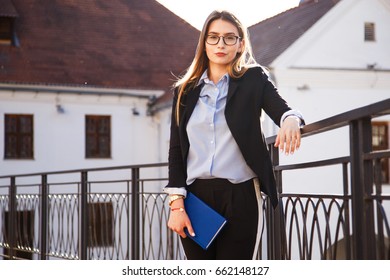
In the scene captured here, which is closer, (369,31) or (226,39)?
(226,39)

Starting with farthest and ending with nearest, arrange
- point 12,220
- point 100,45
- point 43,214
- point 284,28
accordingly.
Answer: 1. point 100,45
2. point 284,28
3. point 12,220
4. point 43,214

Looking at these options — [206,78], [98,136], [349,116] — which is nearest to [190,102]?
[206,78]

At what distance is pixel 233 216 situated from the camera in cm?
213

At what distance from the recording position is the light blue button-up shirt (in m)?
2.13

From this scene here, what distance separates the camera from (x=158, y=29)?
47.0 ft

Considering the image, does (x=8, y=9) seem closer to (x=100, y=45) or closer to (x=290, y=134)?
(x=100, y=45)

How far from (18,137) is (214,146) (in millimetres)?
12130

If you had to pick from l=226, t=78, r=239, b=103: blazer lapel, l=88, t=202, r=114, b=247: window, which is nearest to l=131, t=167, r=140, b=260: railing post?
l=88, t=202, r=114, b=247: window

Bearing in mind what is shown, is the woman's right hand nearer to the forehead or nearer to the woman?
the woman

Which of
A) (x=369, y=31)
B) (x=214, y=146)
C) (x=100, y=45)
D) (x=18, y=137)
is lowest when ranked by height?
(x=214, y=146)

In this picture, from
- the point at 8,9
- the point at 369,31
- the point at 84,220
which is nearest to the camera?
the point at 84,220

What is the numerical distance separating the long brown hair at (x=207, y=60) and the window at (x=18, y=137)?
1146 centimetres

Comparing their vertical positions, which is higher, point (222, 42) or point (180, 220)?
point (222, 42)

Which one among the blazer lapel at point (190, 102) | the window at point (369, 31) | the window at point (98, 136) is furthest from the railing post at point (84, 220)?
the window at point (98, 136)
